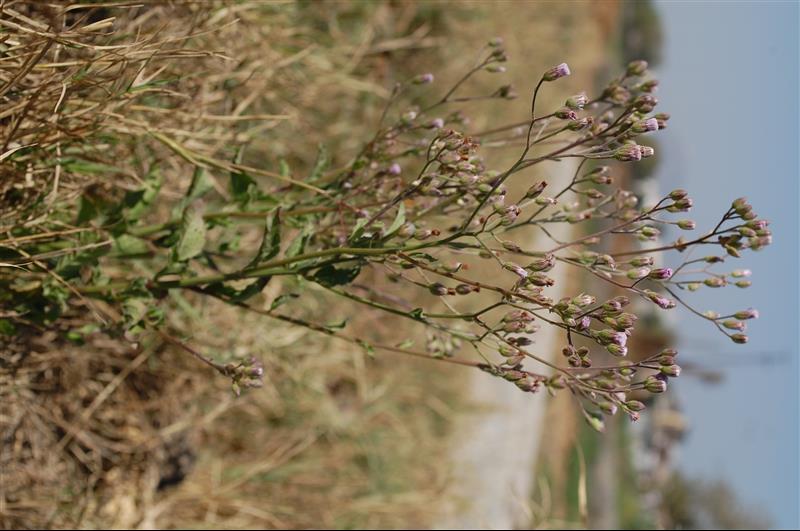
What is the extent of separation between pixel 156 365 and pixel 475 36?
210 centimetres

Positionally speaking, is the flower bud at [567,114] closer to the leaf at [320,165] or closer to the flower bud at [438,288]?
the flower bud at [438,288]

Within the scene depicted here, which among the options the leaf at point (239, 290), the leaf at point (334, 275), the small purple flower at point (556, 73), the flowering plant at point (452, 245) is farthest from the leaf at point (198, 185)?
the small purple flower at point (556, 73)

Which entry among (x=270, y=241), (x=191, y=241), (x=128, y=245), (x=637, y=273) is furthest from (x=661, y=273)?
(x=128, y=245)

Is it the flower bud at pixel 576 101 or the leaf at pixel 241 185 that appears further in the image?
the leaf at pixel 241 185

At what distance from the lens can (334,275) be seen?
892 millimetres

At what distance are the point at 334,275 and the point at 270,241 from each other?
7 cm

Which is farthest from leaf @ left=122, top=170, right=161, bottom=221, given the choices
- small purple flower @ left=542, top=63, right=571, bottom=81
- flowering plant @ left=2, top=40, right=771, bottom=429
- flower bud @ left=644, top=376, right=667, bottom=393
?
flower bud @ left=644, top=376, right=667, bottom=393

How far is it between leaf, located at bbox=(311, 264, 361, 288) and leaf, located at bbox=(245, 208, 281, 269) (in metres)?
0.05

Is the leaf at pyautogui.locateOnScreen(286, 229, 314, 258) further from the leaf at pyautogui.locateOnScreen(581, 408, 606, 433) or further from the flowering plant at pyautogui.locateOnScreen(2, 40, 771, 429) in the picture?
the leaf at pyautogui.locateOnScreen(581, 408, 606, 433)

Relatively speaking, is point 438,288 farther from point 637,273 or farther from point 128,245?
point 128,245

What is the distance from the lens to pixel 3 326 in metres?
0.98

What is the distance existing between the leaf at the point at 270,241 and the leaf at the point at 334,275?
5cm

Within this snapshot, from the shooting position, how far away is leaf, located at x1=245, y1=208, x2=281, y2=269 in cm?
89

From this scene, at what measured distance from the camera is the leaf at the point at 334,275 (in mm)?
887
